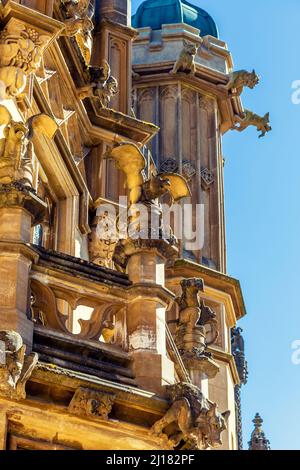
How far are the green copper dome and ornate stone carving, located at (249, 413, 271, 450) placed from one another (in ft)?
19.7

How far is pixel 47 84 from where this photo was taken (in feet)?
52.7

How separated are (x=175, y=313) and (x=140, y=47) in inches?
203

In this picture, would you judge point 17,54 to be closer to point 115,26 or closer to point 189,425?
point 189,425

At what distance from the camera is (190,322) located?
586 inches

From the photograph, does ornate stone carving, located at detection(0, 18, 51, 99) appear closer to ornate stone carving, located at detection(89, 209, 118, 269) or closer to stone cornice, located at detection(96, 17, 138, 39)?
ornate stone carving, located at detection(89, 209, 118, 269)

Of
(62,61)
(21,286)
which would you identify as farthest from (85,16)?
(21,286)

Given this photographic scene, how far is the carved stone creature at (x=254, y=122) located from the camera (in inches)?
949

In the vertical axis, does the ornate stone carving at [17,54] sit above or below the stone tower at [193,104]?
below

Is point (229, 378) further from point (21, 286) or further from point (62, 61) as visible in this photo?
point (21, 286)

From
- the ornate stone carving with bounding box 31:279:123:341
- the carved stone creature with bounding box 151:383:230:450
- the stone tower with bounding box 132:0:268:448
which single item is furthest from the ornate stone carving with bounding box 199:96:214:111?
the carved stone creature with bounding box 151:383:230:450

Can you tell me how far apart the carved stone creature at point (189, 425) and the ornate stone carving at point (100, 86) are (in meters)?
5.76

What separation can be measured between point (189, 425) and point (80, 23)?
571 centimetres

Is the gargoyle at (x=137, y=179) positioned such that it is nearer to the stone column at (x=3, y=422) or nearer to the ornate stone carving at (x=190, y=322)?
the ornate stone carving at (x=190, y=322)

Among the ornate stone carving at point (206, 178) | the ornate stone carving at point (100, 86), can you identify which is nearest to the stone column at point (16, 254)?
the ornate stone carving at point (100, 86)
